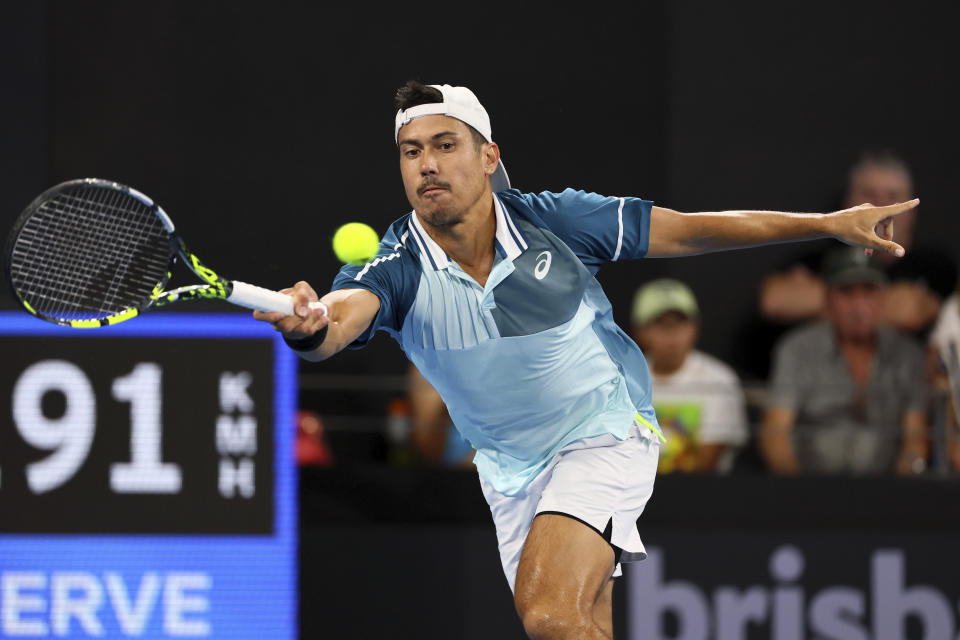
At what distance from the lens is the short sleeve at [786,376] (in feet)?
19.9

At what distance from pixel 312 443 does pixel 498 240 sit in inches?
96.4

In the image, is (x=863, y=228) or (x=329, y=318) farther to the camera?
(x=863, y=228)

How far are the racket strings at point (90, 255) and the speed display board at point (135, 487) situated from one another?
1550mm

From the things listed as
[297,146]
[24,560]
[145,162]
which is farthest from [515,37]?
[24,560]

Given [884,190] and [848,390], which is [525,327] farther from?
[884,190]

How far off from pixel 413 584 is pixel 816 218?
251cm

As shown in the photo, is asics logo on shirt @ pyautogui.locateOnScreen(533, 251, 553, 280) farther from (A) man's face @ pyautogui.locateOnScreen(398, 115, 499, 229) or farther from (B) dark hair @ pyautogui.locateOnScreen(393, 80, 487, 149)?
(B) dark hair @ pyautogui.locateOnScreen(393, 80, 487, 149)

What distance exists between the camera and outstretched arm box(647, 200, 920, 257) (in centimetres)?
393

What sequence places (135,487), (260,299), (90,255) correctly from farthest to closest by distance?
1. (135,487)
2. (90,255)
3. (260,299)

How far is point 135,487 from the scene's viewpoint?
5348 mm

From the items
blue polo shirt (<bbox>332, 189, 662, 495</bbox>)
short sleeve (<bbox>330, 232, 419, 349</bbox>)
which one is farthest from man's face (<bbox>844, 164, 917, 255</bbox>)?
short sleeve (<bbox>330, 232, 419, 349</bbox>)

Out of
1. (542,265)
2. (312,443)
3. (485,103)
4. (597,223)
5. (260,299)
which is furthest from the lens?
(485,103)

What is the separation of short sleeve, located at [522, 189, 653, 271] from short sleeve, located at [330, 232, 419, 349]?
1.47ft

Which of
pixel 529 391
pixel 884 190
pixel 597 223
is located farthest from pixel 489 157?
pixel 884 190
